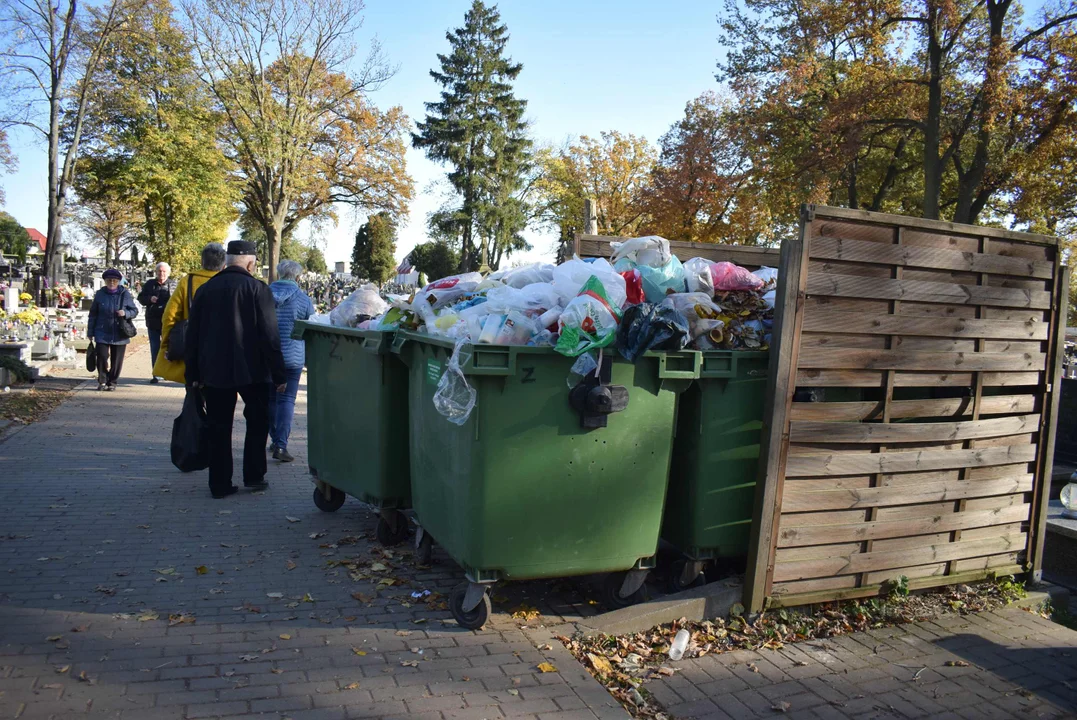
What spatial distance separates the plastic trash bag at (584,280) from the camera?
394 centimetres

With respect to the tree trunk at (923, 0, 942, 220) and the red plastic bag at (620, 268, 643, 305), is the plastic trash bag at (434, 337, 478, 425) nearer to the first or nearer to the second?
the red plastic bag at (620, 268, 643, 305)

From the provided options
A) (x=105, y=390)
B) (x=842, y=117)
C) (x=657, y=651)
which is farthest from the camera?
(x=842, y=117)

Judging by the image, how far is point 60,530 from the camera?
5008 millimetres

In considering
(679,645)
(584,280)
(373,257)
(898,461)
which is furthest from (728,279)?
(373,257)

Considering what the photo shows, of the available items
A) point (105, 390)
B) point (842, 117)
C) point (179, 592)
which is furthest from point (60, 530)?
point (842, 117)

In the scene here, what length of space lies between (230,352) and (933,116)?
1674cm

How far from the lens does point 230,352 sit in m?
5.72

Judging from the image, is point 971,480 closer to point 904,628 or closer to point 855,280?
point 904,628

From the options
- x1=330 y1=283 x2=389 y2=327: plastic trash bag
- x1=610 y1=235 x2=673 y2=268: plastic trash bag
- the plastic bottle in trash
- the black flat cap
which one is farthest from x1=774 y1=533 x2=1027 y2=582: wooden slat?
the black flat cap

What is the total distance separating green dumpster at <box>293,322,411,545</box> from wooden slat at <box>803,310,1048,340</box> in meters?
2.36

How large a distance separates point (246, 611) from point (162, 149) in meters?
33.5

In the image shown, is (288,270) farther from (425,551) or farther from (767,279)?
(767,279)

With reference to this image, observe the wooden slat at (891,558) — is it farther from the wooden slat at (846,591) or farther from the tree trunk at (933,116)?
the tree trunk at (933,116)

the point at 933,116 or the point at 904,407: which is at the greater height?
the point at 933,116
